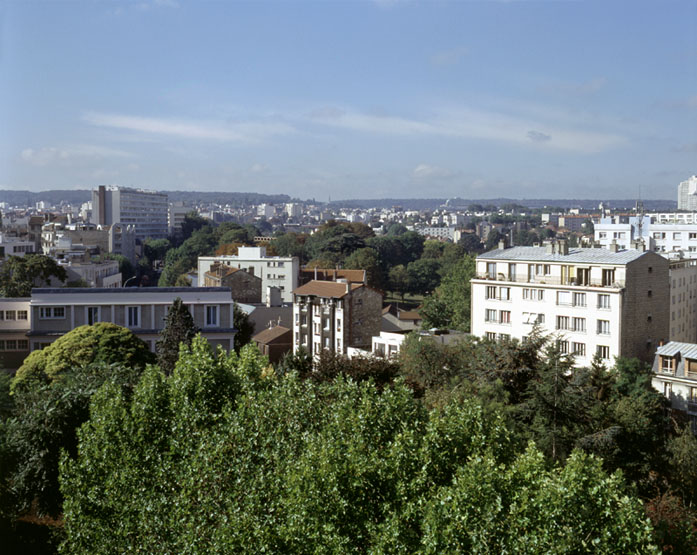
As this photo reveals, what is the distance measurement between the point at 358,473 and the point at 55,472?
4.73 meters

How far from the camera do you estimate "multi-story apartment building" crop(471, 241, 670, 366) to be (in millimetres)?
19609

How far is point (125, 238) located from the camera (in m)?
62.2

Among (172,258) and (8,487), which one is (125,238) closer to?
(172,258)

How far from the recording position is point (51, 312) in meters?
19.9

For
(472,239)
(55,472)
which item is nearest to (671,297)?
(55,472)

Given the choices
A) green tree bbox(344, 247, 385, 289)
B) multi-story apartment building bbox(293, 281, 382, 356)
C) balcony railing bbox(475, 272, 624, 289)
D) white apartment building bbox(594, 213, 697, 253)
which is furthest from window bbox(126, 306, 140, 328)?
green tree bbox(344, 247, 385, 289)

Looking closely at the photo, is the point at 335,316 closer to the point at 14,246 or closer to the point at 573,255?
the point at 573,255

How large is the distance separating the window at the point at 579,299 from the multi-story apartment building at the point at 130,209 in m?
68.4

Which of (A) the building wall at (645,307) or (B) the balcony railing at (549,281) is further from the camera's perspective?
(B) the balcony railing at (549,281)

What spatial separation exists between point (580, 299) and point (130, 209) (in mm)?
72749

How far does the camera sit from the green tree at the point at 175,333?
17391 mm

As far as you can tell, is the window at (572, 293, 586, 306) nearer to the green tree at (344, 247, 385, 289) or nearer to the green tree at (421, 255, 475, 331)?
the green tree at (421, 255, 475, 331)

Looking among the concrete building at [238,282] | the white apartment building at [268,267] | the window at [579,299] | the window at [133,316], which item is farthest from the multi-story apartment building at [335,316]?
the white apartment building at [268,267]

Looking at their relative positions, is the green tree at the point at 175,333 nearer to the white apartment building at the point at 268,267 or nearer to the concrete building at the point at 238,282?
the concrete building at the point at 238,282
